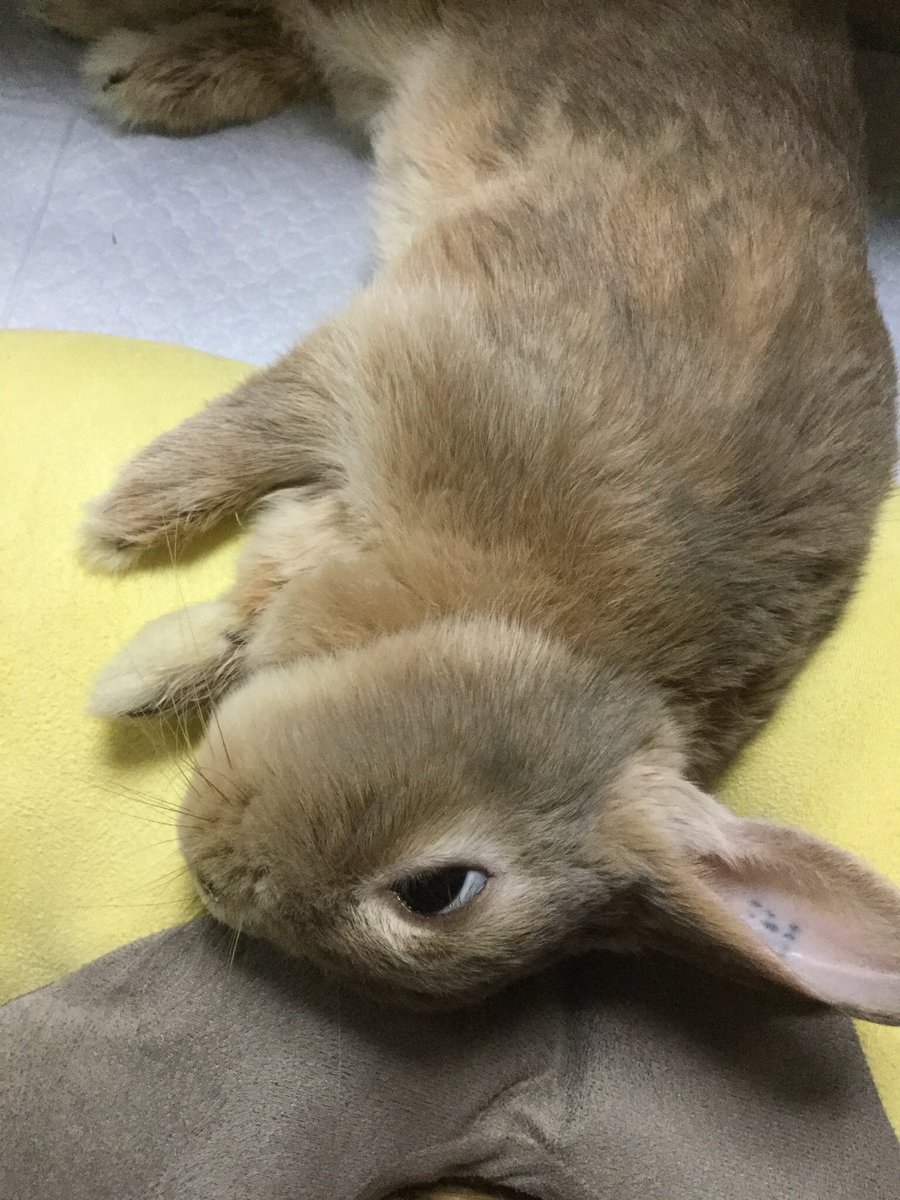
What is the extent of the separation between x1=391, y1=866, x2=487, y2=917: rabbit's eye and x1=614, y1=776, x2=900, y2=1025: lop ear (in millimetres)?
233

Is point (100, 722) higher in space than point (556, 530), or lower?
lower

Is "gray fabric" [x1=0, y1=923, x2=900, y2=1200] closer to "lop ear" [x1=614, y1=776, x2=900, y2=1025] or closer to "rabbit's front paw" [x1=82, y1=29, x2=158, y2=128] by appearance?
"lop ear" [x1=614, y1=776, x2=900, y2=1025]

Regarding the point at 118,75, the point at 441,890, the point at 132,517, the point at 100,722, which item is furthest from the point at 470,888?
the point at 118,75

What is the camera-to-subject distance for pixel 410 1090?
1468 millimetres

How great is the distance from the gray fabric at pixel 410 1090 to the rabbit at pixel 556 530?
164 mm

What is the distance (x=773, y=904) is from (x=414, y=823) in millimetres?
496

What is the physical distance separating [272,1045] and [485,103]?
1.66 metres

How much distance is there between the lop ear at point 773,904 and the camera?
1.26 metres

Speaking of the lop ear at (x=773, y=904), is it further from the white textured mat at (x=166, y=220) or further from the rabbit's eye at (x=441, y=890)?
the white textured mat at (x=166, y=220)

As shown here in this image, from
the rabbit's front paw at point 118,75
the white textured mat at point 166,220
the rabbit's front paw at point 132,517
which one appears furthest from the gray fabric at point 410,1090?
the rabbit's front paw at point 118,75

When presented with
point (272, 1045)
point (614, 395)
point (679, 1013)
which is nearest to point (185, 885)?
point (272, 1045)

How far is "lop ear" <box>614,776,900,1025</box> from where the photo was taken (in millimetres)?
1259

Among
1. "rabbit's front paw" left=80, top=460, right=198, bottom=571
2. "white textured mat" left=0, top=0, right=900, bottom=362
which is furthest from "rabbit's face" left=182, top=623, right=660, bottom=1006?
"white textured mat" left=0, top=0, right=900, bottom=362

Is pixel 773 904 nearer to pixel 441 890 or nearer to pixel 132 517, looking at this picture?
pixel 441 890
